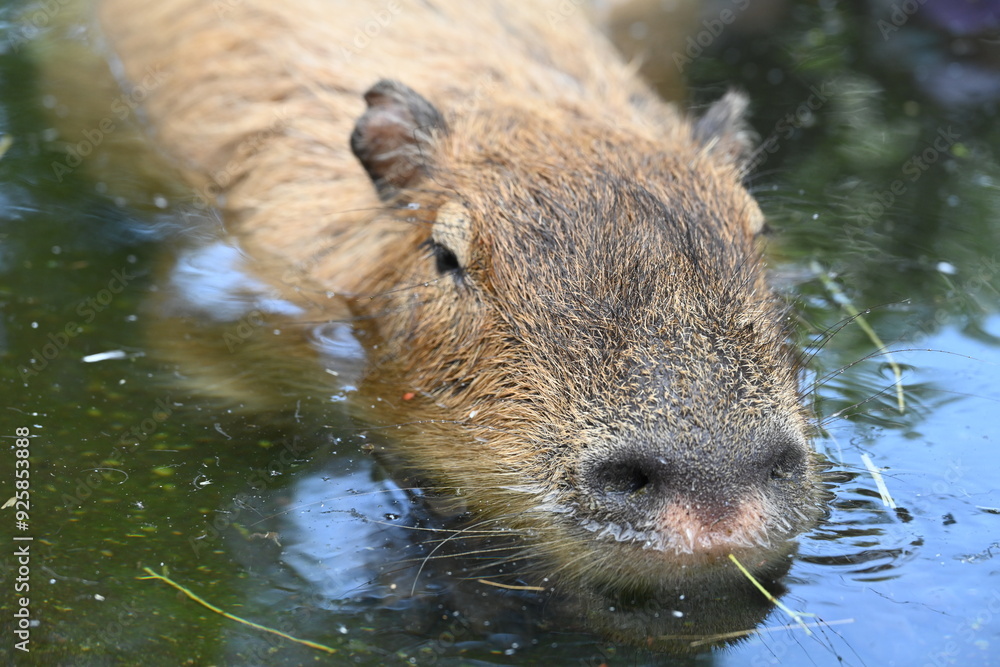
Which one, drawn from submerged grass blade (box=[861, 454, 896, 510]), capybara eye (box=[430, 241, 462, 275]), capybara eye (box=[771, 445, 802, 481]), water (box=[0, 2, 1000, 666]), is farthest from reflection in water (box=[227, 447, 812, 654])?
capybara eye (box=[430, 241, 462, 275])

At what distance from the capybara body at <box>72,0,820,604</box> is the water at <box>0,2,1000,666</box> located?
25cm

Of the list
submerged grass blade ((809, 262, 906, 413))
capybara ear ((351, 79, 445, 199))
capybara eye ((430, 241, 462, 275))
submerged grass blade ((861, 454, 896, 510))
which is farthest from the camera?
capybara ear ((351, 79, 445, 199))

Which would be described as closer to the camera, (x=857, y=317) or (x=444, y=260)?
(x=444, y=260)

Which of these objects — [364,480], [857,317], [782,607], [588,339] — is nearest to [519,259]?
[588,339]

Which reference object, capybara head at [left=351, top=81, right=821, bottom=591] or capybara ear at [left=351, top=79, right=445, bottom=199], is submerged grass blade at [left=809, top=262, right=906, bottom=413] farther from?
capybara ear at [left=351, top=79, right=445, bottom=199]

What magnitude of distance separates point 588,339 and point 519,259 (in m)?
0.55

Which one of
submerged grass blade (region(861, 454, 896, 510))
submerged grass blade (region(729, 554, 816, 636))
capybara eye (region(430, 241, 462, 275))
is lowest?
submerged grass blade (region(729, 554, 816, 636))

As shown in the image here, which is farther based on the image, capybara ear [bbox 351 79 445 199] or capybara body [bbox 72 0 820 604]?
capybara ear [bbox 351 79 445 199]

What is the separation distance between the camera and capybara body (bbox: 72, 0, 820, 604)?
293 cm

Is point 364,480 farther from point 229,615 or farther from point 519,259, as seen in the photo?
point 519,259

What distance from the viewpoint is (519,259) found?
12.2ft

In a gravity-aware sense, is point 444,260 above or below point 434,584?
above

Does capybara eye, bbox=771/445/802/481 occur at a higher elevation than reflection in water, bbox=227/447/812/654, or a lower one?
higher

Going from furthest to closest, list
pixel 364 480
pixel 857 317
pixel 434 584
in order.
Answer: pixel 857 317 → pixel 364 480 → pixel 434 584
